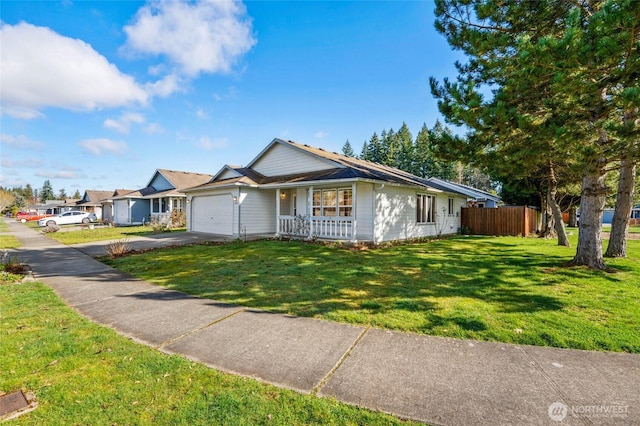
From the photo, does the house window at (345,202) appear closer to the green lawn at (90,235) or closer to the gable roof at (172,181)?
the green lawn at (90,235)

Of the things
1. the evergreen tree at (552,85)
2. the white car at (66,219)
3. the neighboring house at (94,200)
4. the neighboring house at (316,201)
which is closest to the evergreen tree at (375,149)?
the neighboring house at (316,201)

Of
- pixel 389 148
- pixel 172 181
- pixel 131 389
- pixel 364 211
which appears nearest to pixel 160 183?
pixel 172 181

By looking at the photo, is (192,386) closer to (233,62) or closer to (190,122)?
(233,62)

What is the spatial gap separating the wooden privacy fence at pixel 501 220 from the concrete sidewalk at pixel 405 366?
59.4 feet

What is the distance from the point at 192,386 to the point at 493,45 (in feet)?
27.8

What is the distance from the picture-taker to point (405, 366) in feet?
10.7

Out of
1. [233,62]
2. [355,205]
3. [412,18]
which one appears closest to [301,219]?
[355,205]

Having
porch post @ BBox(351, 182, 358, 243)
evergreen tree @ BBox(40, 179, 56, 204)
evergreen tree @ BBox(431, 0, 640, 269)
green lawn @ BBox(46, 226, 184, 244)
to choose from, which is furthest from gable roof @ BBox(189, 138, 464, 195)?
evergreen tree @ BBox(40, 179, 56, 204)

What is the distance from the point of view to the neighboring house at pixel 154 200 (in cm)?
2694

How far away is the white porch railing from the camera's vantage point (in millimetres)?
13391

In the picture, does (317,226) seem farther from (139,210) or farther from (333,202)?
(139,210)

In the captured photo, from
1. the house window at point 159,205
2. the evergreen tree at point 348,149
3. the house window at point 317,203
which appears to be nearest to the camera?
the house window at point 317,203

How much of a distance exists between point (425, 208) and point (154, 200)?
2591 cm

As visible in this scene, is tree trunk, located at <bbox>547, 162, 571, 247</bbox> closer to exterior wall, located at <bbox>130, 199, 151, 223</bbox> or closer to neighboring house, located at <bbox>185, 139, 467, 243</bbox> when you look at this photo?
neighboring house, located at <bbox>185, 139, 467, 243</bbox>
